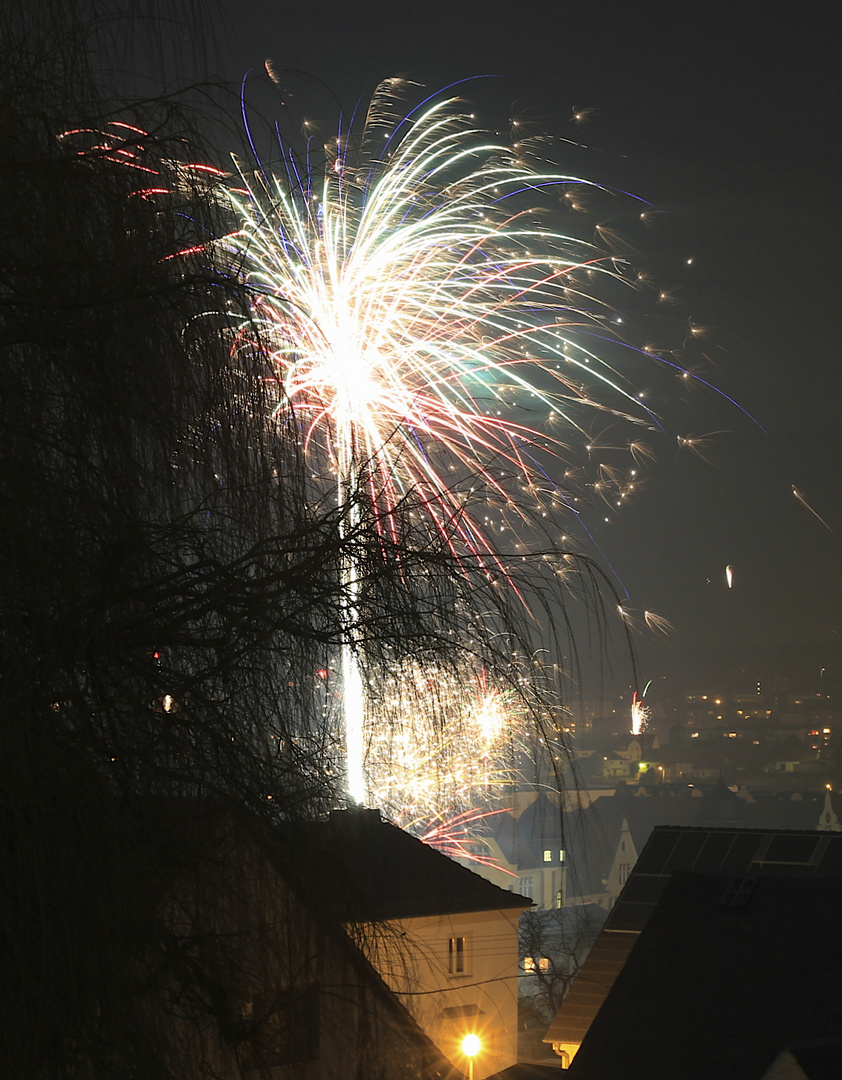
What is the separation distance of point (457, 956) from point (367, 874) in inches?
27.5

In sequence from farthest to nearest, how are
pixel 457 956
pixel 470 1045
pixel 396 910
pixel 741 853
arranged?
pixel 741 853 < pixel 470 1045 < pixel 457 956 < pixel 396 910

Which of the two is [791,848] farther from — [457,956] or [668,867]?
[457,956]

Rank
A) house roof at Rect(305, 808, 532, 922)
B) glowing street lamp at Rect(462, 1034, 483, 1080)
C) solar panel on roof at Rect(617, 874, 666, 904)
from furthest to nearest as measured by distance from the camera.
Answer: solar panel on roof at Rect(617, 874, 666, 904) → glowing street lamp at Rect(462, 1034, 483, 1080) → house roof at Rect(305, 808, 532, 922)

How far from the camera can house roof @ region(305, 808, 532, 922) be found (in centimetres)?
353

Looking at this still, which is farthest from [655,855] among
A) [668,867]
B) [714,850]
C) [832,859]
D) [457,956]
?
[457,956]

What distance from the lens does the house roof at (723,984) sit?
16.2 metres

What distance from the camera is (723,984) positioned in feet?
56.7

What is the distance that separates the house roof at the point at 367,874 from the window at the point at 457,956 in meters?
0.12

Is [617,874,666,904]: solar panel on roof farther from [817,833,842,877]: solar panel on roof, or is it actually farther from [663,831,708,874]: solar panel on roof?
[817,833,842,877]: solar panel on roof

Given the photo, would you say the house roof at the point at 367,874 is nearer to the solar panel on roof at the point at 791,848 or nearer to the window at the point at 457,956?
the window at the point at 457,956

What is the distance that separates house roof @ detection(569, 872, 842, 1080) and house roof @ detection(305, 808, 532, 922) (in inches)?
528

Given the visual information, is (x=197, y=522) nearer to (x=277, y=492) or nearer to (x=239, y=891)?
(x=277, y=492)

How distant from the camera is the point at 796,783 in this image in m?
94.7

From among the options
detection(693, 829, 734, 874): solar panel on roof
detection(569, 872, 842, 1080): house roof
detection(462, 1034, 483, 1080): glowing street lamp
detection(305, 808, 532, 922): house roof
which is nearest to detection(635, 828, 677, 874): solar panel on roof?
detection(693, 829, 734, 874): solar panel on roof
